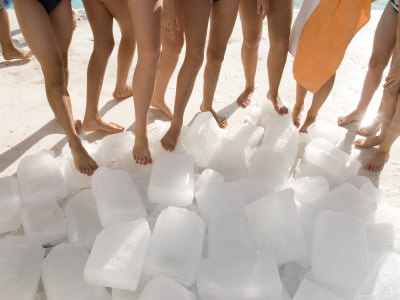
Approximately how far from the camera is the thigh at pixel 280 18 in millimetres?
1902

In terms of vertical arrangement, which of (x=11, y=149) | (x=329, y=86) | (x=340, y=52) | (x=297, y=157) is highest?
(x=340, y=52)

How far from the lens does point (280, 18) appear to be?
1936 millimetres

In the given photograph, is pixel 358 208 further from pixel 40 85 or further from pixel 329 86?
pixel 40 85

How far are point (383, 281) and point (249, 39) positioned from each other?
4.85ft

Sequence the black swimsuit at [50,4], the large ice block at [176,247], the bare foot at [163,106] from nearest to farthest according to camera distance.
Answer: the large ice block at [176,247] < the black swimsuit at [50,4] < the bare foot at [163,106]

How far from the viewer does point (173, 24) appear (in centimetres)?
164

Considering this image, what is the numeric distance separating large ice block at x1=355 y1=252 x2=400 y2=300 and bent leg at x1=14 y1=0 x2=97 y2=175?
1236 millimetres

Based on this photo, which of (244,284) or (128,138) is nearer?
(244,284)

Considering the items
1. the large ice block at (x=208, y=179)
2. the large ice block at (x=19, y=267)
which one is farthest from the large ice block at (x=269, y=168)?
the large ice block at (x=19, y=267)

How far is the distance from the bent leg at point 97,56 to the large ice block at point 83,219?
55cm

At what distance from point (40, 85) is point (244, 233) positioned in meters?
1.83

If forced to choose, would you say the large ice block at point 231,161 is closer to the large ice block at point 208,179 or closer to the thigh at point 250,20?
the large ice block at point 208,179

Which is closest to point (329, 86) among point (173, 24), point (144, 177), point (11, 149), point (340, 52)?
point (340, 52)

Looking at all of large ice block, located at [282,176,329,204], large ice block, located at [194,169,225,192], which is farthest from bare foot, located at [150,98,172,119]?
large ice block, located at [282,176,329,204]
